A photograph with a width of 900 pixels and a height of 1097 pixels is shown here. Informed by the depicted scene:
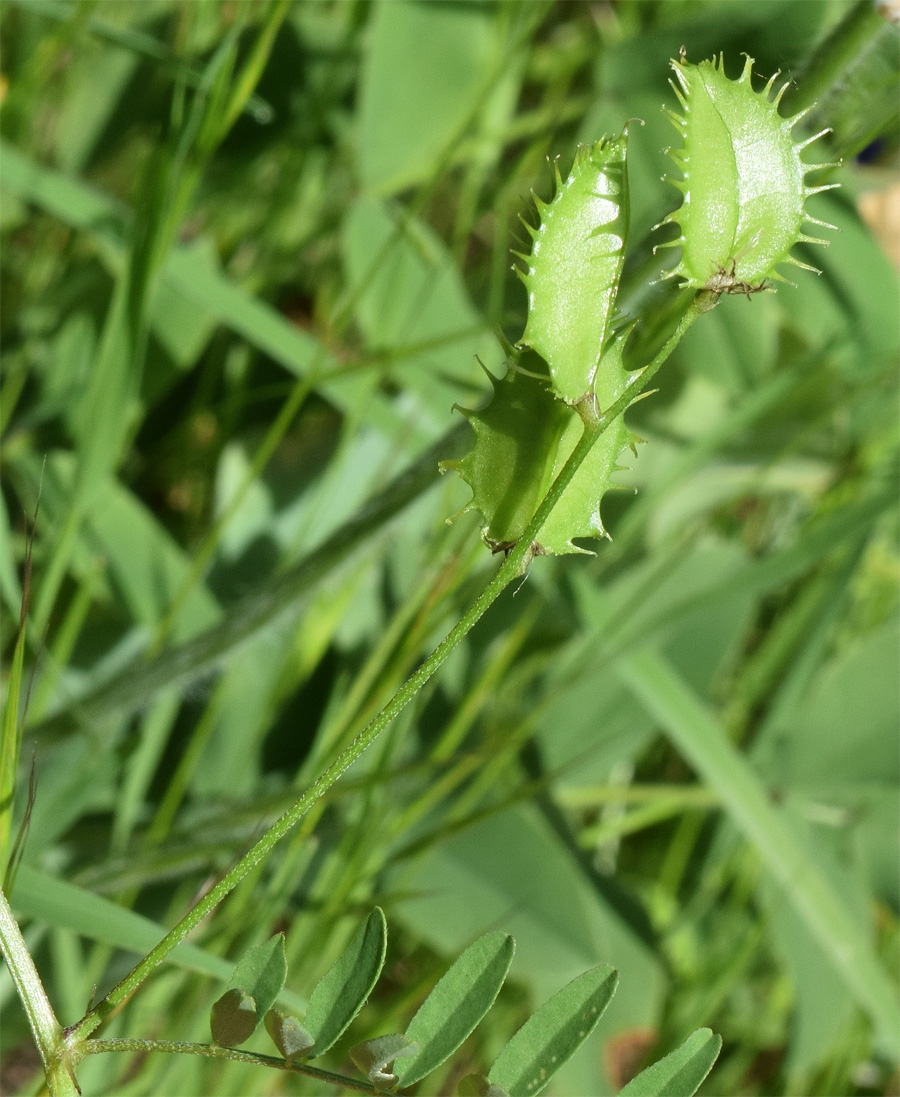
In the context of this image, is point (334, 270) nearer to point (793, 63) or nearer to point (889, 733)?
point (793, 63)

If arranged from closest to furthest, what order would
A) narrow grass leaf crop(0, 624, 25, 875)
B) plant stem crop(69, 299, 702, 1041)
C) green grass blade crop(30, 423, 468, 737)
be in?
plant stem crop(69, 299, 702, 1041), narrow grass leaf crop(0, 624, 25, 875), green grass blade crop(30, 423, 468, 737)

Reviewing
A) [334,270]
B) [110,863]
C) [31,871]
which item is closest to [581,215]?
[31,871]

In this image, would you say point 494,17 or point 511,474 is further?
point 494,17

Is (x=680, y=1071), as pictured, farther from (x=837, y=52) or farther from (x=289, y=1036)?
(x=837, y=52)

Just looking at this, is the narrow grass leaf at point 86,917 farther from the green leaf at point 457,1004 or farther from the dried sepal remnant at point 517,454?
the dried sepal remnant at point 517,454

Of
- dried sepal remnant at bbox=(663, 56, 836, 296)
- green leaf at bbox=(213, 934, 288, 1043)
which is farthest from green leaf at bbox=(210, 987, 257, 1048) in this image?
dried sepal remnant at bbox=(663, 56, 836, 296)

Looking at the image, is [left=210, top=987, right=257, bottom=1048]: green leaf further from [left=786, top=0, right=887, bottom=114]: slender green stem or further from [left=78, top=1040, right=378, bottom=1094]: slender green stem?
[left=786, top=0, right=887, bottom=114]: slender green stem

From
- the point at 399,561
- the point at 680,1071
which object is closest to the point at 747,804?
the point at 399,561
